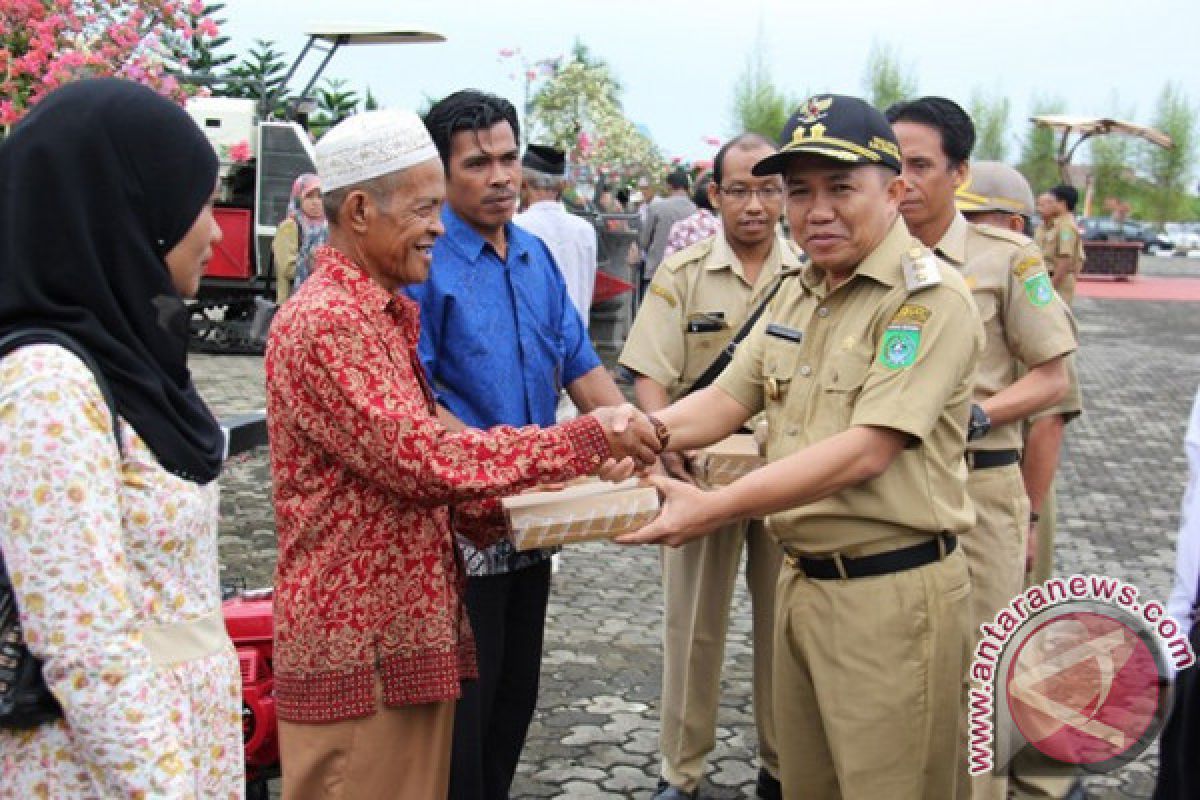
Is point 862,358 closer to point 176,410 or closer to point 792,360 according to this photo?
point 792,360

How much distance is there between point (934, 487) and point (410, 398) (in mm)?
1248

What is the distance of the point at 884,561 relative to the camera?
9.71ft

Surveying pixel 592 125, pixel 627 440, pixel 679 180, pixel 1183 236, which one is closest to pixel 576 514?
pixel 627 440

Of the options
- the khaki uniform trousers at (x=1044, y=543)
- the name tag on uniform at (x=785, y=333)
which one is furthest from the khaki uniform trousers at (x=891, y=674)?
the khaki uniform trousers at (x=1044, y=543)

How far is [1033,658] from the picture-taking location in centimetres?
285

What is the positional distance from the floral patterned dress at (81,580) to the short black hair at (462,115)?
180 cm

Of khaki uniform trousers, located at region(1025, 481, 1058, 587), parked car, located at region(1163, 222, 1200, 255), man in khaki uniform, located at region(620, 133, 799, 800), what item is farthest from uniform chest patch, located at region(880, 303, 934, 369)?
parked car, located at region(1163, 222, 1200, 255)

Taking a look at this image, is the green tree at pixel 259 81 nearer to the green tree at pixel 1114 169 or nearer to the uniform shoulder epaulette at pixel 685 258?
the uniform shoulder epaulette at pixel 685 258

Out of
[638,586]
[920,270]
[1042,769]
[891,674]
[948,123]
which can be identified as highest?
[948,123]

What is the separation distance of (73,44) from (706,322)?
409 centimetres

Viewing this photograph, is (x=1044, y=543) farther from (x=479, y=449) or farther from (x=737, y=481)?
(x=479, y=449)

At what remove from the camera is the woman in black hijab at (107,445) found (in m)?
1.78

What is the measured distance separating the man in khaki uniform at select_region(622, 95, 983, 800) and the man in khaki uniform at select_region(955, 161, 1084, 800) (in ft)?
1.39

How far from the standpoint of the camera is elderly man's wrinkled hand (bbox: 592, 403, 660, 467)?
2.84 meters
